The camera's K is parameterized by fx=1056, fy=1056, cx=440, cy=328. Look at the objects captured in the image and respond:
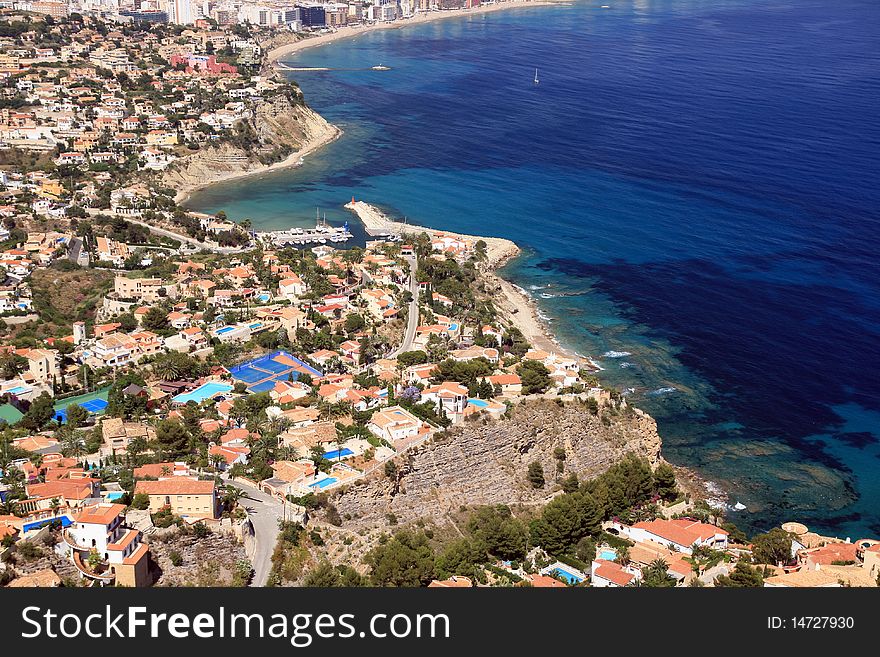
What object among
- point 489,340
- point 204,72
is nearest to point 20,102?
point 204,72

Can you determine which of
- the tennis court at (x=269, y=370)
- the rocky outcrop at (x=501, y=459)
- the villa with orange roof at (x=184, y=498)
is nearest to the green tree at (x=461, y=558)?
the rocky outcrop at (x=501, y=459)

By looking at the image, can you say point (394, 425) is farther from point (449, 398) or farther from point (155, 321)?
point (155, 321)

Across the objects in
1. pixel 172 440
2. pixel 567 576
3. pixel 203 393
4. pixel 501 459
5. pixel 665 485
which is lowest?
pixel 665 485

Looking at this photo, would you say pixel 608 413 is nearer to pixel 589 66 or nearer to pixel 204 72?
pixel 204 72

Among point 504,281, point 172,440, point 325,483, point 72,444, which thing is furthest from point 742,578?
point 504,281

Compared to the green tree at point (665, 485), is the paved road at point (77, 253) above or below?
above

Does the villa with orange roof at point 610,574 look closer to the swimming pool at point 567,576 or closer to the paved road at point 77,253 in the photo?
the swimming pool at point 567,576
